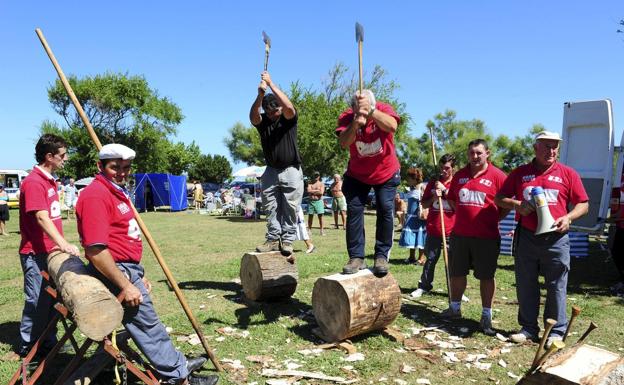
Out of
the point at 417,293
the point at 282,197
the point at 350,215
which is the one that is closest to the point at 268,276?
the point at 282,197

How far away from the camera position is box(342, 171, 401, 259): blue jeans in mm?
5059

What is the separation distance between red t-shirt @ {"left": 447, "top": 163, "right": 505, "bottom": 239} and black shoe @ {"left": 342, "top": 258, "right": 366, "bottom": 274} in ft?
4.57

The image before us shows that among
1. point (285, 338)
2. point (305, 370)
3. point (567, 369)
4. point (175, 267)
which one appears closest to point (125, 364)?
point (305, 370)

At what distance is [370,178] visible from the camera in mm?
4996

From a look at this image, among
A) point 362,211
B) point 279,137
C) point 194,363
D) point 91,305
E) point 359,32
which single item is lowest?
point 194,363

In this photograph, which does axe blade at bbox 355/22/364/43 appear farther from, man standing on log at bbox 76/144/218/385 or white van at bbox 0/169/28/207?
white van at bbox 0/169/28/207

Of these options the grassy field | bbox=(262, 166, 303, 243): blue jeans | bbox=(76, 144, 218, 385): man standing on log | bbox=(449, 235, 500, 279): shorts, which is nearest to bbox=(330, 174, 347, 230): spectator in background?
the grassy field

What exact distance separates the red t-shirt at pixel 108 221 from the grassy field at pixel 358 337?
146cm

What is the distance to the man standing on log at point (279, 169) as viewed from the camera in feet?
19.2

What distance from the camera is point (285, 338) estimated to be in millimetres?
5156

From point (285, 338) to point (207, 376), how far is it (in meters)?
1.35

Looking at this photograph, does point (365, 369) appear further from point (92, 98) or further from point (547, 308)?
point (92, 98)

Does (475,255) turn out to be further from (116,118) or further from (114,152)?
(116,118)

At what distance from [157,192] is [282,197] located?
2640 centimetres
